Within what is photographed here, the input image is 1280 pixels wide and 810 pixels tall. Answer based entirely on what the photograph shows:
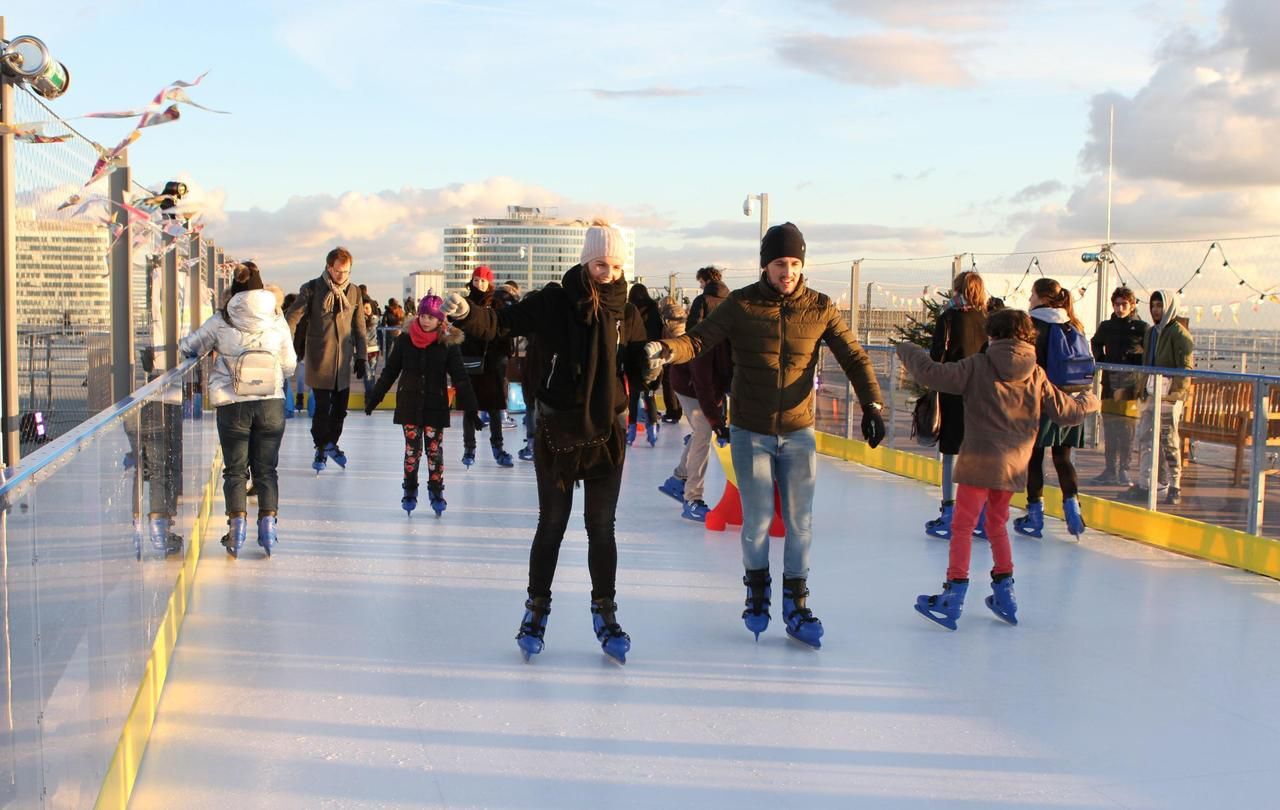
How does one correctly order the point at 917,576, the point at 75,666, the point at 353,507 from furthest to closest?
the point at 353,507, the point at 917,576, the point at 75,666

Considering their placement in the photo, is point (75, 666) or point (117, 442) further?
point (117, 442)

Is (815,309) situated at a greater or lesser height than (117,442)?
greater

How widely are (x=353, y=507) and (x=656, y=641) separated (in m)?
3.52

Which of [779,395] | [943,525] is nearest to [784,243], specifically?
[779,395]

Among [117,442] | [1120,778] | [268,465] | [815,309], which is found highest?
[815,309]

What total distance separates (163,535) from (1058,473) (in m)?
4.70

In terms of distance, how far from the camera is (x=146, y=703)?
3459 millimetres

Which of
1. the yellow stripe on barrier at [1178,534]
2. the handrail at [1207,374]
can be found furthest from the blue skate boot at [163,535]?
the handrail at [1207,374]

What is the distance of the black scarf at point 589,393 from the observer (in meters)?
4.23

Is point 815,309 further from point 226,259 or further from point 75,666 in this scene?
point 226,259

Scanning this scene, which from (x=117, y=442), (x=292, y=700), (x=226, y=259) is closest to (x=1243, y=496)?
(x=292, y=700)

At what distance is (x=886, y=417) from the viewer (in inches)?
401

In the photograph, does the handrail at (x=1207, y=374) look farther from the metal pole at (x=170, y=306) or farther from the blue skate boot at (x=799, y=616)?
the metal pole at (x=170, y=306)

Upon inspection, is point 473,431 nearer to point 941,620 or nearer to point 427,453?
point 427,453
